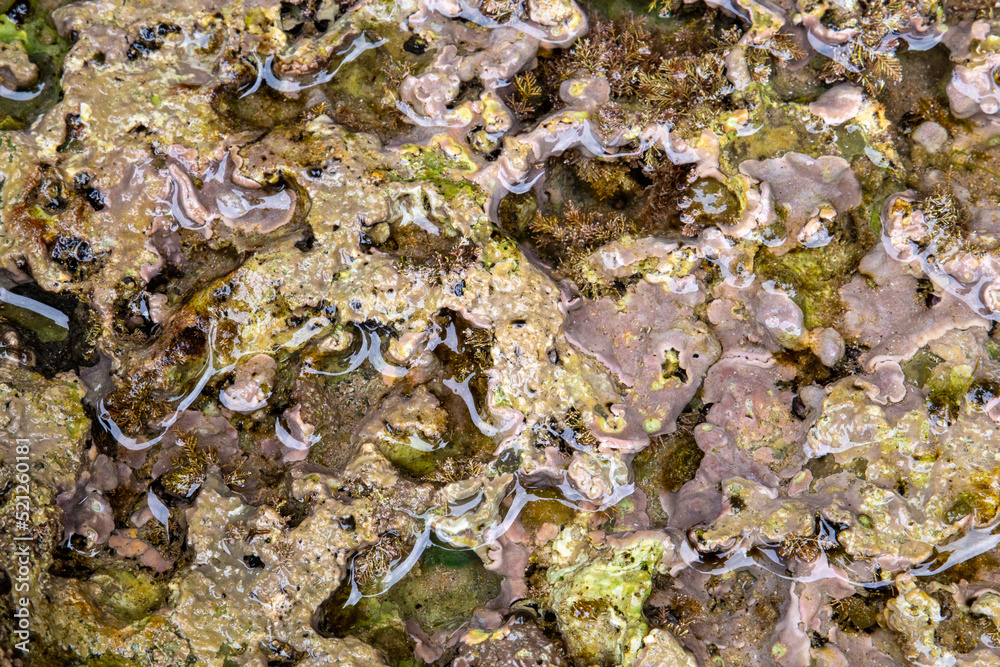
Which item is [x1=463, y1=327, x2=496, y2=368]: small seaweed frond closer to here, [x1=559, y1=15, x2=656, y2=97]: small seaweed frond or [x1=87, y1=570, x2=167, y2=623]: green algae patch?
[x1=559, y1=15, x2=656, y2=97]: small seaweed frond

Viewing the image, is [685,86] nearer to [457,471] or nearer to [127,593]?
[457,471]

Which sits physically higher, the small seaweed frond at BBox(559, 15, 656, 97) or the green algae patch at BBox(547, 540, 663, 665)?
the small seaweed frond at BBox(559, 15, 656, 97)

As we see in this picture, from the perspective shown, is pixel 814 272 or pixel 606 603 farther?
pixel 814 272

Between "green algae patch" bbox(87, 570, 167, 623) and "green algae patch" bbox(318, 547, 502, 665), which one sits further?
"green algae patch" bbox(318, 547, 502, 665)

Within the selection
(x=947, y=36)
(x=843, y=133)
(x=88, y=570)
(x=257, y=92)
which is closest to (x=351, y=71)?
(x=257, y=92)

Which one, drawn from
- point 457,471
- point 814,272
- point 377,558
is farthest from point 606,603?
point 814,272

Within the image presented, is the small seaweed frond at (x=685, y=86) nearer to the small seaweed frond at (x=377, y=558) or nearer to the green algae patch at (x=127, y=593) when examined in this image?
the small seaweed frond at (x=377, y=558)

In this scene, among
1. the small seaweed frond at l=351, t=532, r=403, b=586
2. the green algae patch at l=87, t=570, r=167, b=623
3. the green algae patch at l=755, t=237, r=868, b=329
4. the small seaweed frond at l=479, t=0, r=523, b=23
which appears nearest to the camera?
the green algae patch at l=87, t=570, r=167, b=623

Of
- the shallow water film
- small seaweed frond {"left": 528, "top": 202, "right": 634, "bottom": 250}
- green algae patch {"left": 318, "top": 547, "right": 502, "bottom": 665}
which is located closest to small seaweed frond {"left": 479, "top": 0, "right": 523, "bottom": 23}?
the shallow water film
